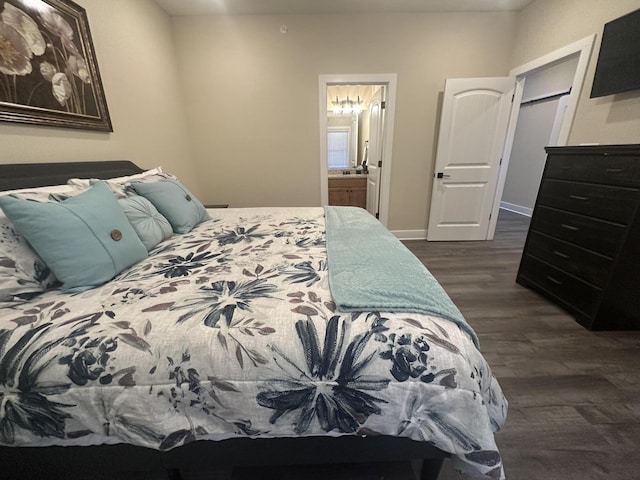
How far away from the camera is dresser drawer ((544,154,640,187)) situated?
1426mm

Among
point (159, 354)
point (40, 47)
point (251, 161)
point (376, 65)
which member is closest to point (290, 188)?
point (251, 161)

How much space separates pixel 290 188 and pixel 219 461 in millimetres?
2891

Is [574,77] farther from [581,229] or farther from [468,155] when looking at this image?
[581,229]

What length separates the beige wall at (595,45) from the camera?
178 centimetres

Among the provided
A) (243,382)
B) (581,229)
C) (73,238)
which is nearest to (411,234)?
(581,229)

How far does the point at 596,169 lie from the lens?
1.60m

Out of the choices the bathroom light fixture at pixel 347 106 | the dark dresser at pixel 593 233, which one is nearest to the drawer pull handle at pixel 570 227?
the dark dresser at pixel 593 233

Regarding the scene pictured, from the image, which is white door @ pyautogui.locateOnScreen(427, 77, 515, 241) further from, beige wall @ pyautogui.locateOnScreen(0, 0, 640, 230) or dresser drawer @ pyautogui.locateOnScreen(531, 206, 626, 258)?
dresser drawer @ pyautogui.locateOnScreen(531, 206, 626, 258)

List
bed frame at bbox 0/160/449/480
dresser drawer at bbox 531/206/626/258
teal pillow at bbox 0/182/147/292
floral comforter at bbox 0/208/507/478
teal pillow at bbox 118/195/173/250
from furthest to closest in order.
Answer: dresser drawer at bbox 531/206/626/258, teal pillow at bbox 118/195/173/250, teal pillow at bbox 0/182/147/292, bed frame at bbox 0/160/449/480, floral comforter at bbox 0/208/507/478

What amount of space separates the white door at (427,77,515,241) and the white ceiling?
2.28ft

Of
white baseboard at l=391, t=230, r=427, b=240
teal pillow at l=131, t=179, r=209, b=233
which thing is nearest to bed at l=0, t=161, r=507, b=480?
teal pillow at l=131, t=179, r=209, b=233

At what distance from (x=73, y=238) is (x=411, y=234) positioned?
3.44 meters

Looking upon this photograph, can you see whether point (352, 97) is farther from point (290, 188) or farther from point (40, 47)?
point (40, 47)

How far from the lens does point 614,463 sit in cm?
99
